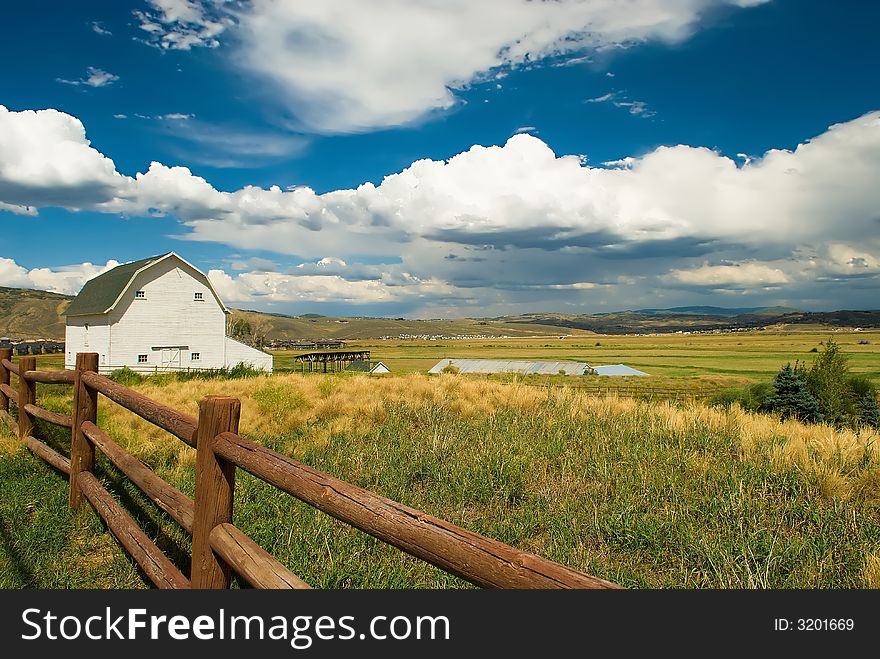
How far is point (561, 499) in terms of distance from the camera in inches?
238

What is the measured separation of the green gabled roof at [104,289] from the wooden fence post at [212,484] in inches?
1298

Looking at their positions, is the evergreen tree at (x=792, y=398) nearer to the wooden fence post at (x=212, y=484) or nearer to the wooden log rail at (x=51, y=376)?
the wooden log rail at (x=51, y=376)

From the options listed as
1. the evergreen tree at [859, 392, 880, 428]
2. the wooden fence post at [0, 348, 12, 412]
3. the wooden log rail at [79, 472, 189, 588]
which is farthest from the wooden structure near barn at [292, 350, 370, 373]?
the wooden log rail at [79, 472, 189, 588]

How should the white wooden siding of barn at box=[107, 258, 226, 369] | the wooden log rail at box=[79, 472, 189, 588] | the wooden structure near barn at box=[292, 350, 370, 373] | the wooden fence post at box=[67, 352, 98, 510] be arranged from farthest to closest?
the wooden structure near barn at box=[292, 350, 370, 373] → the white wooden siding of barn at box=[107, 258, 226, 369] → the wooden fence post at box=[67, 352, 98, 510] → the wooden log rail at box=[79, 472, 189, 588]

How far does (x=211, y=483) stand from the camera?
319cm

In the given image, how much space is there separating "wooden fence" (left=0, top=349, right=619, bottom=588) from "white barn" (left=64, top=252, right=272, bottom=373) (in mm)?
29204

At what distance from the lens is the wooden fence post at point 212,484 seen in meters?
3.16

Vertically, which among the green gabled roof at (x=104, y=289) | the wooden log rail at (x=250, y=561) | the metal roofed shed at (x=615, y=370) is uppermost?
the green gabled roof at (x=104, y=289)

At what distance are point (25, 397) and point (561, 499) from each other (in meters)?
7.87

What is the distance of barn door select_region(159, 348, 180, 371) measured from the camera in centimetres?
3356

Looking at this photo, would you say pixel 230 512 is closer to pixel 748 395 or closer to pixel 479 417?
pixel 479 417

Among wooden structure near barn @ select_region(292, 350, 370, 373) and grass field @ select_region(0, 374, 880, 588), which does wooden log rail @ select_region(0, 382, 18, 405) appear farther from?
wooden structure near barn @ select_region(292, 350, 370, 373)

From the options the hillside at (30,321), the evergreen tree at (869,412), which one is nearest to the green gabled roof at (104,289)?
the evergreen tree at (869,412)

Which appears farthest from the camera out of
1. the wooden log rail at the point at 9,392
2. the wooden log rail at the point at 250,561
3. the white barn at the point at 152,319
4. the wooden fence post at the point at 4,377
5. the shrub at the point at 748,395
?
the shrub at the point at 748,395
